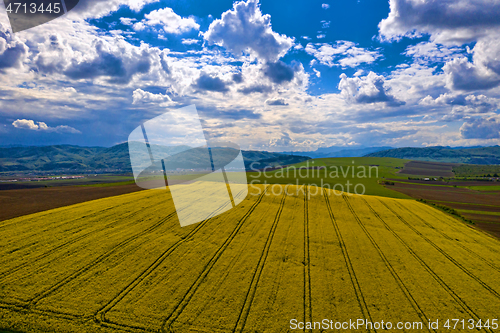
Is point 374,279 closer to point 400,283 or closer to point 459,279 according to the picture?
point 400,283

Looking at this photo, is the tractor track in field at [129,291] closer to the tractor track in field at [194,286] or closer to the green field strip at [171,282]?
the green field strip at [171,282]

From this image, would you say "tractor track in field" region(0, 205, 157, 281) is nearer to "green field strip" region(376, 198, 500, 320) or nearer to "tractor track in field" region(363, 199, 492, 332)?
"tractor track in field" region(363, 199, 492, 332)

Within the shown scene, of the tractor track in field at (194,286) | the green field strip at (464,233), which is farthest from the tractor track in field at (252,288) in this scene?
the green field strip at (464,233)

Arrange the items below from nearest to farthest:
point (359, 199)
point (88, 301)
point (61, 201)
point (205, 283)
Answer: point (88, 301) < point (205, 283) < point (61, 201) < point (359, 199)

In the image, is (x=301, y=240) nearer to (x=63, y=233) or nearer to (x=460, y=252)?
(x=460, y=252)

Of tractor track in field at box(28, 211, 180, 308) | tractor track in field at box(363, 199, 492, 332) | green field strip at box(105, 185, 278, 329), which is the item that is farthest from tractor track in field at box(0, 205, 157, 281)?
tractor track in field at box(363, 199, 492, 332)

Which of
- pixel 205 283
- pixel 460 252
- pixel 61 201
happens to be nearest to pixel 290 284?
pixel 205 283

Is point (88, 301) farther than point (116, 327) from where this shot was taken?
Yes
